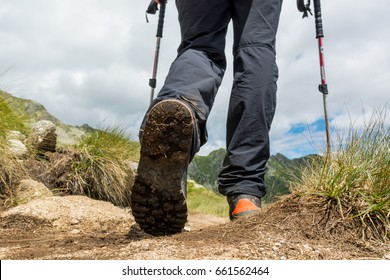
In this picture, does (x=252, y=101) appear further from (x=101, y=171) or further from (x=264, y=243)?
(x=101, y=171)

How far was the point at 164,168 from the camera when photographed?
2.00m

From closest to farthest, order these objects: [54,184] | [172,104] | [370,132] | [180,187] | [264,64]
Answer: [172,104] → [180,187] → [264,64] → [370,132] → [54,184]

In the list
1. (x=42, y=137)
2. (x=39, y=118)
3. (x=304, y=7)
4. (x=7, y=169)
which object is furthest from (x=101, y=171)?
(x=39, y=118)

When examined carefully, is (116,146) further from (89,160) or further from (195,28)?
(195,28)

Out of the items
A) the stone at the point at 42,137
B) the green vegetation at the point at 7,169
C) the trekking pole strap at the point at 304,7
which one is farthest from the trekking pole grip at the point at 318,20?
the green vegetation at the point at 7,169

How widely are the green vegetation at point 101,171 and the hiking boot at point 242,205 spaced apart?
3196 mm

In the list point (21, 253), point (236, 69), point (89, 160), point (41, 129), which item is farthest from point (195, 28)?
point (41, 129)

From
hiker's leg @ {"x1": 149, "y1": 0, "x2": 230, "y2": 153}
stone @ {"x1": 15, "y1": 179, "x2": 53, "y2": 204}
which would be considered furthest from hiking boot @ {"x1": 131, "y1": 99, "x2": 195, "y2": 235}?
stone @ {"x1": 15, "y1": 179, "x2": 53, "y2": 204}

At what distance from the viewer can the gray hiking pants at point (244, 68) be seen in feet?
7.76

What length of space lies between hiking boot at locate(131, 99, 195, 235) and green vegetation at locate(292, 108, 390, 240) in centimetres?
70

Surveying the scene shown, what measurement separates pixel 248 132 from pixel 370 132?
820 mm

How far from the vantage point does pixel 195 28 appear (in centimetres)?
243

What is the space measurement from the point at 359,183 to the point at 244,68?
93 centimetres

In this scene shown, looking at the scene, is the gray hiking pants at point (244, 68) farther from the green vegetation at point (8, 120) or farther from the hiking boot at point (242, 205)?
the green vegetation at point (8, 120)
